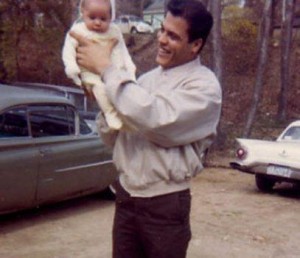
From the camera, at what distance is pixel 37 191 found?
22.4 ft

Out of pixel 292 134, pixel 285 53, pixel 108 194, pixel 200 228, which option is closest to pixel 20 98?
pixel 108 194

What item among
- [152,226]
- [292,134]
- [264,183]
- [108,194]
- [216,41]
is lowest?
[264,183]

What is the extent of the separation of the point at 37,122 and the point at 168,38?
4.62m

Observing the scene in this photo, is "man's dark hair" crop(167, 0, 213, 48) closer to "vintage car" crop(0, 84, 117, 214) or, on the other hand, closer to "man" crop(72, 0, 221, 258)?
"man" crop(72, 0, 221, 258)

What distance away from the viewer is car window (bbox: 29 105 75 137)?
6994 millimetres

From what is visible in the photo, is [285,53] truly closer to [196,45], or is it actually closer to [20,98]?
[20,98]

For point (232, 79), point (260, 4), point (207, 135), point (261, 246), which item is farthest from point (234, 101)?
point (207, 135)

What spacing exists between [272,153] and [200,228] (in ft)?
8.48

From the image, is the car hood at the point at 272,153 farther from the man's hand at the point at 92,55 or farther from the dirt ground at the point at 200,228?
the man's hand at the point at 92,55

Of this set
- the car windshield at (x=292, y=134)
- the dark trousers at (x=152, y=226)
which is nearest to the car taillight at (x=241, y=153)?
the car windshield at (x=292, y=134)

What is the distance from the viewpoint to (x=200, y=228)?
24.3 ft

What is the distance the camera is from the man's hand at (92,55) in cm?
256

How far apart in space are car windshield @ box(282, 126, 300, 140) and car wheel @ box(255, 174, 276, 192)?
723 mm

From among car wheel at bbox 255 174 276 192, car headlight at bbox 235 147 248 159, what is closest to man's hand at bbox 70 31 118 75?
car headlight at bbox 235 147 248 159
